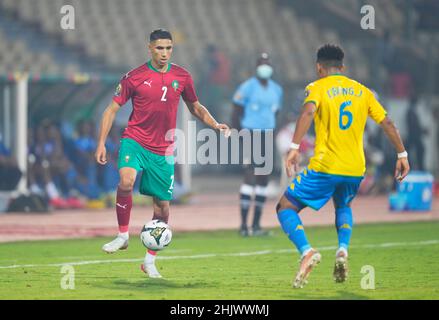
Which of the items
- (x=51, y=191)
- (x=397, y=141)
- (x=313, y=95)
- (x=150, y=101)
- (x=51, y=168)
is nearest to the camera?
(x=313, y=95)

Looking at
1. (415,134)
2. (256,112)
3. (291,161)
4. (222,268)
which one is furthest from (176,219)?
A: (415,134)

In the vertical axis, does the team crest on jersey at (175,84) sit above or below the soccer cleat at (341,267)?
above

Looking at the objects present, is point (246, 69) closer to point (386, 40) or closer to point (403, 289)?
point (386, 40)

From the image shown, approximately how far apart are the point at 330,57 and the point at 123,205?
265cm

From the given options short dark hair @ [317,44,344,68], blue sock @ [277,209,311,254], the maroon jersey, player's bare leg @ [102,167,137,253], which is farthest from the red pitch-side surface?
short dark hair @ [317,44,344,68]

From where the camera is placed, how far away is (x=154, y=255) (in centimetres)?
1170

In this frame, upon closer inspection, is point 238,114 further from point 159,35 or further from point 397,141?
point 397,141

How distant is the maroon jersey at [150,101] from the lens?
38.6 ft

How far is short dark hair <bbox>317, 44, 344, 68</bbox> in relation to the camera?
10.8m

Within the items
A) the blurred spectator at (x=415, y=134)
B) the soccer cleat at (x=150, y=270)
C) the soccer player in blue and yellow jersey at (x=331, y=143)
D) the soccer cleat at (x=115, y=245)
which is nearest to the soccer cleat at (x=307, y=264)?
the soccer player in blue and yellow jersey at (x=331, y=143)

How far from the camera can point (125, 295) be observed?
10156 millimetres

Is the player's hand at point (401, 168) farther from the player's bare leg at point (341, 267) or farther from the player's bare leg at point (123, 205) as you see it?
the player's bare leg at point (123, 205)

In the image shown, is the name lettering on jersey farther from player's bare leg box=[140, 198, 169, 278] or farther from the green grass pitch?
player's bare leg box=[140, 198, 169, 278]
